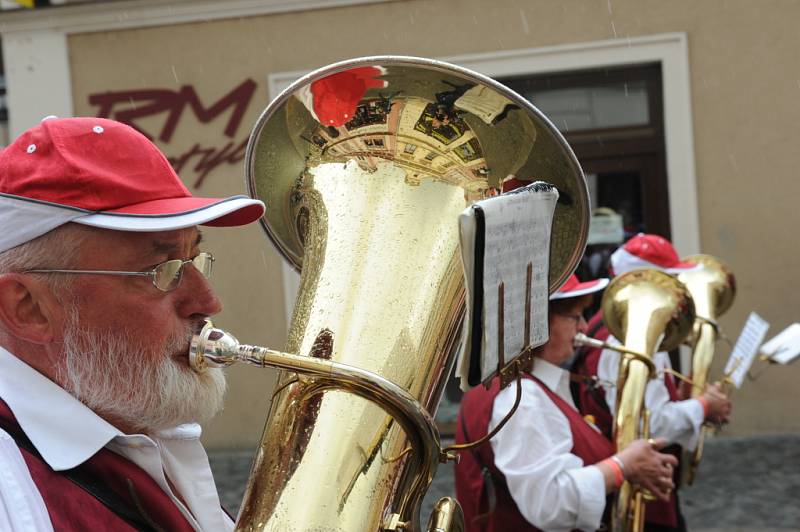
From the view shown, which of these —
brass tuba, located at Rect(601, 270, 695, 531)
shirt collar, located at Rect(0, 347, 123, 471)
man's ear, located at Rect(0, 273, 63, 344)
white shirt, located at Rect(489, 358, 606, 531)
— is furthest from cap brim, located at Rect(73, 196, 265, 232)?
brass tuba, located at Rect(601, 270, 695, 531)

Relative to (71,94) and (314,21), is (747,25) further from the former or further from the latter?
(71,94)

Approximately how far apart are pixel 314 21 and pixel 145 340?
6.26 meters

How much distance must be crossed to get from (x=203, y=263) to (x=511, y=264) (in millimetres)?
518

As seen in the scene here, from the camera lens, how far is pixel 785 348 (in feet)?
15.5

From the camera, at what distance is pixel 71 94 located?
774 centimetres

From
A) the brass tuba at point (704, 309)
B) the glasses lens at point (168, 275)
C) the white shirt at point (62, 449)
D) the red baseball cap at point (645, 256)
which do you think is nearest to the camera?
the white shirt at point (62, 449)

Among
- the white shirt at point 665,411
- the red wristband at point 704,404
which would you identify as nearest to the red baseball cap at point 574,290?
the white shirt at point 665,411

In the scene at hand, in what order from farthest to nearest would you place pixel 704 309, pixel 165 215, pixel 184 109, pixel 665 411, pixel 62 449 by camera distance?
pixel 184 109 < pixel 704 309 < pixel 665 411 < pixel 165 215 < pixel 62 449

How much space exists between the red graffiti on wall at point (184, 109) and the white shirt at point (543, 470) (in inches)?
193

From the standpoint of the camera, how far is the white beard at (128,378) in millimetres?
1475

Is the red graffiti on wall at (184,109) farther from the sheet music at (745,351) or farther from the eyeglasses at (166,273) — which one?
the eyeglasses at (166,273)

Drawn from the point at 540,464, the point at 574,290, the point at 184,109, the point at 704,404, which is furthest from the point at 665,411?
the point at 184,109

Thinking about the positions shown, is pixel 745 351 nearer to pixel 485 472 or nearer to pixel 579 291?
pixel 579 291

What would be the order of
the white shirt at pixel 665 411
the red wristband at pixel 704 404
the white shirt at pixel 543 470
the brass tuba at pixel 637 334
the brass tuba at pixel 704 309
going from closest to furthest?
the white shirt at pixel 543 470 → the brass tuba at pixel 637 334 → the white shirt at pixel 665 411 → the red wristband at pixel 704 404 → the brass tuba at pixel 704 309
